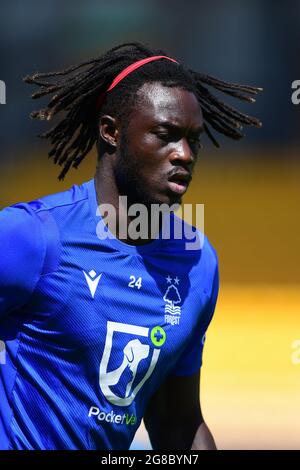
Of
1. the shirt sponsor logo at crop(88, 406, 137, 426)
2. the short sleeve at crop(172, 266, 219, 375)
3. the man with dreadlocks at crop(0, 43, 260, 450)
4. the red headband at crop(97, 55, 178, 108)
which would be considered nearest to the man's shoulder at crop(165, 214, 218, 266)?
the man with dreadlocks at crop(0, 43, 260, 450)

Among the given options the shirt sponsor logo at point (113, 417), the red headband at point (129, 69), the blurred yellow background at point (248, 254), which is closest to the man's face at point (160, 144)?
the red headband at point (129, 69)

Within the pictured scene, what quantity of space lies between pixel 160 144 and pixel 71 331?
2.59ft

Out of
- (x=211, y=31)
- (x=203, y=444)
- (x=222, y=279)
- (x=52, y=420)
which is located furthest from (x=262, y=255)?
(x=52, y=420)

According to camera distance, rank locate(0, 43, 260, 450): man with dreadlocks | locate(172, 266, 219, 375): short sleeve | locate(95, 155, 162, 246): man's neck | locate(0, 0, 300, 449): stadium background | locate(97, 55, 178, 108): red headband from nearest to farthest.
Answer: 1. locate(0, 43, 260, 450): man with dreadlocks
2. locate(95, 155, 162, 246): man's neck
3. locate(97, 55, 178, 108): red headband
4. locate(172, 266, 219, 375): short sleeve
5. locate(0, 0, 300, 449): stadium background

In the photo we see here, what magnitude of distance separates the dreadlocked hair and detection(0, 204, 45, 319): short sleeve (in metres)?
0.60

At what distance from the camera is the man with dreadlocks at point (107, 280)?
3.68 m

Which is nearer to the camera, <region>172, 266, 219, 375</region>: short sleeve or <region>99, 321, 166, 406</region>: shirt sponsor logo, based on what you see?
<region>99, 321, 166, 406</region>: shirt sponsor logo

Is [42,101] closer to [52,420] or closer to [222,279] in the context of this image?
[222,279]

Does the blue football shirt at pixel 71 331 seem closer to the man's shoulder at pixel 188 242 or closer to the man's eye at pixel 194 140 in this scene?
the man's shoulder at pixel 188 242

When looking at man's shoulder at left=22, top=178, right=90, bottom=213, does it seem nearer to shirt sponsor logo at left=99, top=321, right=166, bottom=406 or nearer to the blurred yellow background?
shirt sponsor logo at left=99, top=321, right=166, bottom=406

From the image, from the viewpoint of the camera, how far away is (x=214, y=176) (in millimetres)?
10867

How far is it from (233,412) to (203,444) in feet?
12.2

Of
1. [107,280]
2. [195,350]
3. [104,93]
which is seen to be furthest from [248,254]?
[107,280]

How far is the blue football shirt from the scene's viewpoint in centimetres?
363
